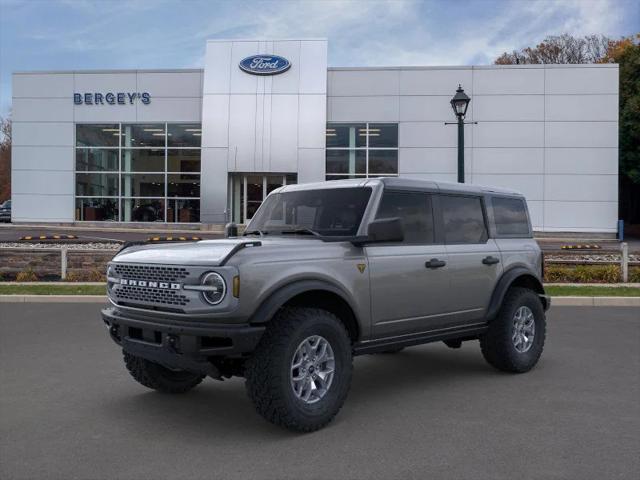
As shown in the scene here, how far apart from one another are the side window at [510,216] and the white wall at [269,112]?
2355 cm

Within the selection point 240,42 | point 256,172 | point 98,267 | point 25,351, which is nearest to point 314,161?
point 256,172

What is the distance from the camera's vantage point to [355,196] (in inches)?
219

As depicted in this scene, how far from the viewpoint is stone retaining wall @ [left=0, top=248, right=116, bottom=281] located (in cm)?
1548

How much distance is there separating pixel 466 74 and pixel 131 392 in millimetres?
27342

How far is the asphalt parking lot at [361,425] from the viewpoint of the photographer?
3951mm

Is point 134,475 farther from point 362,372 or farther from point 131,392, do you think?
point 362,372

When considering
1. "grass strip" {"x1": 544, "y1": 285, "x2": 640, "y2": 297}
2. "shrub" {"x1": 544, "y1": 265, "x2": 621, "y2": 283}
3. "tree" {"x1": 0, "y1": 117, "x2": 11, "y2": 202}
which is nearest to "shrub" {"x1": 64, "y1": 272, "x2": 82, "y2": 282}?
"grass strip" {"x1": 544, "y1": 285, "x2": 640, "y2": 297}

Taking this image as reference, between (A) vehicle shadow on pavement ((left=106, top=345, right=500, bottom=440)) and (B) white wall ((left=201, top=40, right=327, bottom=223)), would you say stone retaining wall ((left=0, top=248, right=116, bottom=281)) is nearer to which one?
(A) vehicle shadow on pavement ((left=106, top=345, right=500, bottom=440))

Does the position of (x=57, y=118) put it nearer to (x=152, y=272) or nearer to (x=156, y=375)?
(x=156, y=375)

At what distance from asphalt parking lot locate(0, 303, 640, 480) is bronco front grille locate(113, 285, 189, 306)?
95 centimetres

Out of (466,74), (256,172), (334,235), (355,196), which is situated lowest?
(334,235)

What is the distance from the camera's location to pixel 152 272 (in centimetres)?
471

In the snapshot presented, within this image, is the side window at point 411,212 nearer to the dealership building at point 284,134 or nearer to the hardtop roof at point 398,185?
the hardtop roof at point 398,185

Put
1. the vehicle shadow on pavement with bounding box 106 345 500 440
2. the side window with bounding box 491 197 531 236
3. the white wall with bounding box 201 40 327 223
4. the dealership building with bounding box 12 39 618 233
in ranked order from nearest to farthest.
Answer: the vehicle shadow on pavement with bounding box 106 345 500 440 → the side window with bounding box 491 197 531 236 → the dealership building with bounding box 12 39 618 233 → the white wall with bounding box 201 40 327 223
